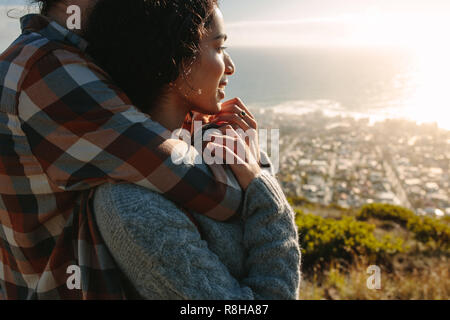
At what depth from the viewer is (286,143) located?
31.0 meters

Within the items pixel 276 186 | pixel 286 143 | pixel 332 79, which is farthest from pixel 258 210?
pixel 332 79


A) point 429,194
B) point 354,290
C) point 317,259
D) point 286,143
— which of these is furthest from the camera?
point 286,143

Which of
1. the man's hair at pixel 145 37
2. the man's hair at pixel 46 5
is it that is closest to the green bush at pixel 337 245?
the man's hair at pixel 145 37

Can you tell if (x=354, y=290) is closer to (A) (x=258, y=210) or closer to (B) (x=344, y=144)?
(A) (x=258, y=210)

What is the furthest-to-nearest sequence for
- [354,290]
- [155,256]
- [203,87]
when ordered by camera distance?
1. [354,290]
2. [203,87]
3. [155,256]

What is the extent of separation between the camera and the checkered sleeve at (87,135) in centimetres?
90

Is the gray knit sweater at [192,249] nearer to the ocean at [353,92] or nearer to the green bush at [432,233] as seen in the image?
the green bush at [432,233]

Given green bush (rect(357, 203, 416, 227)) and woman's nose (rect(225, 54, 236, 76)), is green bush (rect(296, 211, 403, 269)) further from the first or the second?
woman's nose (rect(225, 54, 236, 76))

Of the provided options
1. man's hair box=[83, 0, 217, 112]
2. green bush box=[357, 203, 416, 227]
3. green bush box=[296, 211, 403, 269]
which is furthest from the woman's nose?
green bush box=[357, 203, 416, 227]

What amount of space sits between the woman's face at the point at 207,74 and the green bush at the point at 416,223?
578 centimetres

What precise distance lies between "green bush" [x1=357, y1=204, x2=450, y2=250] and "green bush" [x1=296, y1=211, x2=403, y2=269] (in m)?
1.20

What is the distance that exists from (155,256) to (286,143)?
3071 centimetres

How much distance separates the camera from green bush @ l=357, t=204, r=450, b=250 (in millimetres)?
5949
